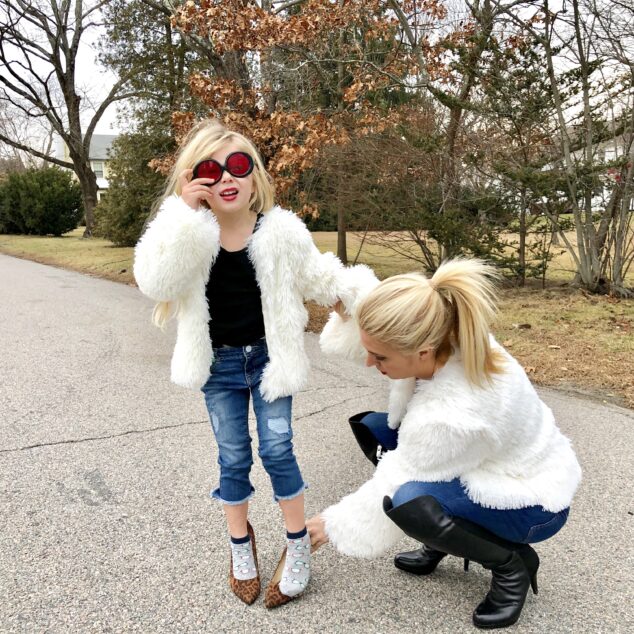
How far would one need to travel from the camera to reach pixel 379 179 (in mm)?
9391

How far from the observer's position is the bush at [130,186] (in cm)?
1778

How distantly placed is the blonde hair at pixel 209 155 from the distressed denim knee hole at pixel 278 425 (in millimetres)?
538

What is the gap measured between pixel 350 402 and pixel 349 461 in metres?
1.02

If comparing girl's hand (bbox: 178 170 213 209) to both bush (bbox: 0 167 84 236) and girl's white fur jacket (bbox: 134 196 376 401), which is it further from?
bush (bbox: 0 167 84 236)

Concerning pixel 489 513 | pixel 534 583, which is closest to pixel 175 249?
pixel 489 513

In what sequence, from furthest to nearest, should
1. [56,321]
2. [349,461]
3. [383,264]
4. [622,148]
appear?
[383,264], [622,148], [56,321], [349,461]

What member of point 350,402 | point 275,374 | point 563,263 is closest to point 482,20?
point 563,263

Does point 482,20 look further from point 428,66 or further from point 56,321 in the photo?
point 56,321

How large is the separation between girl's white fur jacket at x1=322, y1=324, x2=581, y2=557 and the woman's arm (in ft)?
2.79

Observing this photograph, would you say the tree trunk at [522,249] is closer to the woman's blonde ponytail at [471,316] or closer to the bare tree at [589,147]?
the bare tree at [589,147]

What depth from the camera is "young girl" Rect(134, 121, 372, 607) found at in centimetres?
203

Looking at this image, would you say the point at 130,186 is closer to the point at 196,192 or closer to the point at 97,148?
the point at 196,192

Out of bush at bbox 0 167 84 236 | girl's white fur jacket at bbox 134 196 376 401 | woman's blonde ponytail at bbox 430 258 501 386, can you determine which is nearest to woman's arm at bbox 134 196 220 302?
girl's white fur jacket at bbox 134 196 376 401

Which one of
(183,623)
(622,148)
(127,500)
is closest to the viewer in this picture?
(183,623)
